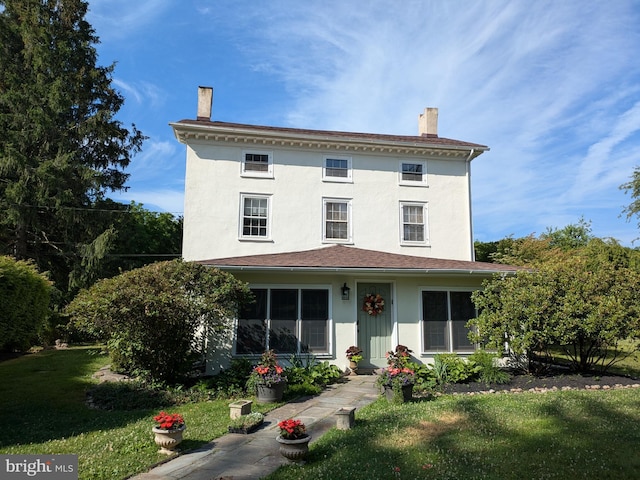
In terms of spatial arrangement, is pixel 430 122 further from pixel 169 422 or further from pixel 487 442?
pixel 169 422

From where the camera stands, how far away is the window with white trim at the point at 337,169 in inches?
585

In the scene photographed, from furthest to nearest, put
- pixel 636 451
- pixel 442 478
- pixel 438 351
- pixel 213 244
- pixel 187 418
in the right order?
1. pixel 213 244
2. pixel 438 351
3. pixel 187 418
4. pixel 636 451
5. pixel 442 478

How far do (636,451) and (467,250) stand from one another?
35.1 ft

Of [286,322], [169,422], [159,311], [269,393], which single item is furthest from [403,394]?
[159,311]

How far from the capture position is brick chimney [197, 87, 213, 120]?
15523 millimetres

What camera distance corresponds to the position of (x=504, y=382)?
31.0 ft

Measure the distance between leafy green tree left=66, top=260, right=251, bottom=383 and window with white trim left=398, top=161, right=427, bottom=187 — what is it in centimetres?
829

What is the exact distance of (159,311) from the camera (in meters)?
8.69

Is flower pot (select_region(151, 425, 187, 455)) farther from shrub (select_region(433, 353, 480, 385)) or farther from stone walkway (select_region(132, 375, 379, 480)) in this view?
shrub (select_region(433, 353, 480, 385))

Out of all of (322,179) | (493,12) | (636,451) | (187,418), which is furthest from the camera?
(322,179)

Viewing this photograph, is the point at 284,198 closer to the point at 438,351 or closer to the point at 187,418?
the point at 438,351

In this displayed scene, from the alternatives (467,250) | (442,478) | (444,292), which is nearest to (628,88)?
(467,250)

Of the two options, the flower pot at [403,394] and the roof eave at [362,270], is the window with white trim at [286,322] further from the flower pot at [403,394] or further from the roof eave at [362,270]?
the flower pot at [403,394]

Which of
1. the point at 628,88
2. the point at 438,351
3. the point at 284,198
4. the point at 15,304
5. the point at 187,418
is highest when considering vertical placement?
the point at 628,88
